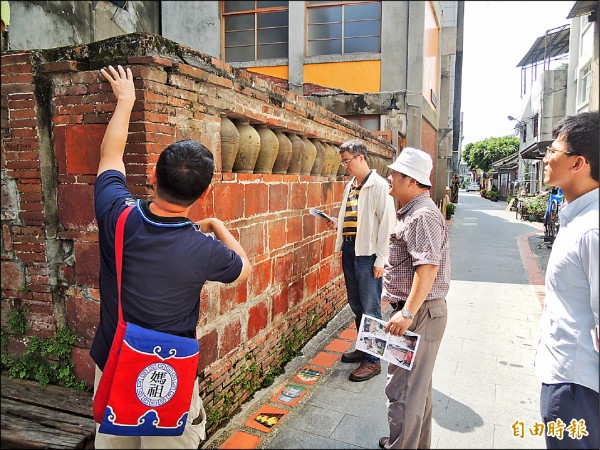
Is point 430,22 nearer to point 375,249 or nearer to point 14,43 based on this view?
point 375,249

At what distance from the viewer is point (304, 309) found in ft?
13.8

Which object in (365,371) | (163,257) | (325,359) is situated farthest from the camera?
(325,359)

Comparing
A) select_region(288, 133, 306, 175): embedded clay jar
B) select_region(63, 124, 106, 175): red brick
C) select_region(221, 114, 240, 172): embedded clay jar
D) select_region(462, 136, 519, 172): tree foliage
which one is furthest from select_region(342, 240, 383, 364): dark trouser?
select_region(462, 136, 519, 172): tree foliage

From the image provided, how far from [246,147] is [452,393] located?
2.37 meters

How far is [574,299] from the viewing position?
62.7 inches

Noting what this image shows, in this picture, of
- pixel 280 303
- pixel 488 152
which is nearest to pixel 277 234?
pixel 280 303

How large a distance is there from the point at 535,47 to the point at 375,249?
1.93 metres

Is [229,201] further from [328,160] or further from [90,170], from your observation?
[328,160]

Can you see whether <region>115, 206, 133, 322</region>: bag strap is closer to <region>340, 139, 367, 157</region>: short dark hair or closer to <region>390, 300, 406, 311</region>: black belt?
<region>390, 300, 406, 311</region>: black belt

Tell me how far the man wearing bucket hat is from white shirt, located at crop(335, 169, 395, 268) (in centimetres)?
110

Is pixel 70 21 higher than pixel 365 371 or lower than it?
higher

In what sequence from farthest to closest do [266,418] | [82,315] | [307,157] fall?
[307,157] < [266,418] < [82,315]

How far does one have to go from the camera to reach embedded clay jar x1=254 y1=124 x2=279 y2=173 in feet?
10.4

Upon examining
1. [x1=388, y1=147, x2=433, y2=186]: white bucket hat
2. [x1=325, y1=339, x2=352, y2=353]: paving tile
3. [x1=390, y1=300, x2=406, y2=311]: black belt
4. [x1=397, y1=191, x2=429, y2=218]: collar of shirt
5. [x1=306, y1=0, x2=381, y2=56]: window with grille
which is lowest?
[x1=325, y1=339, x2=352, y2=353]: paving tile
